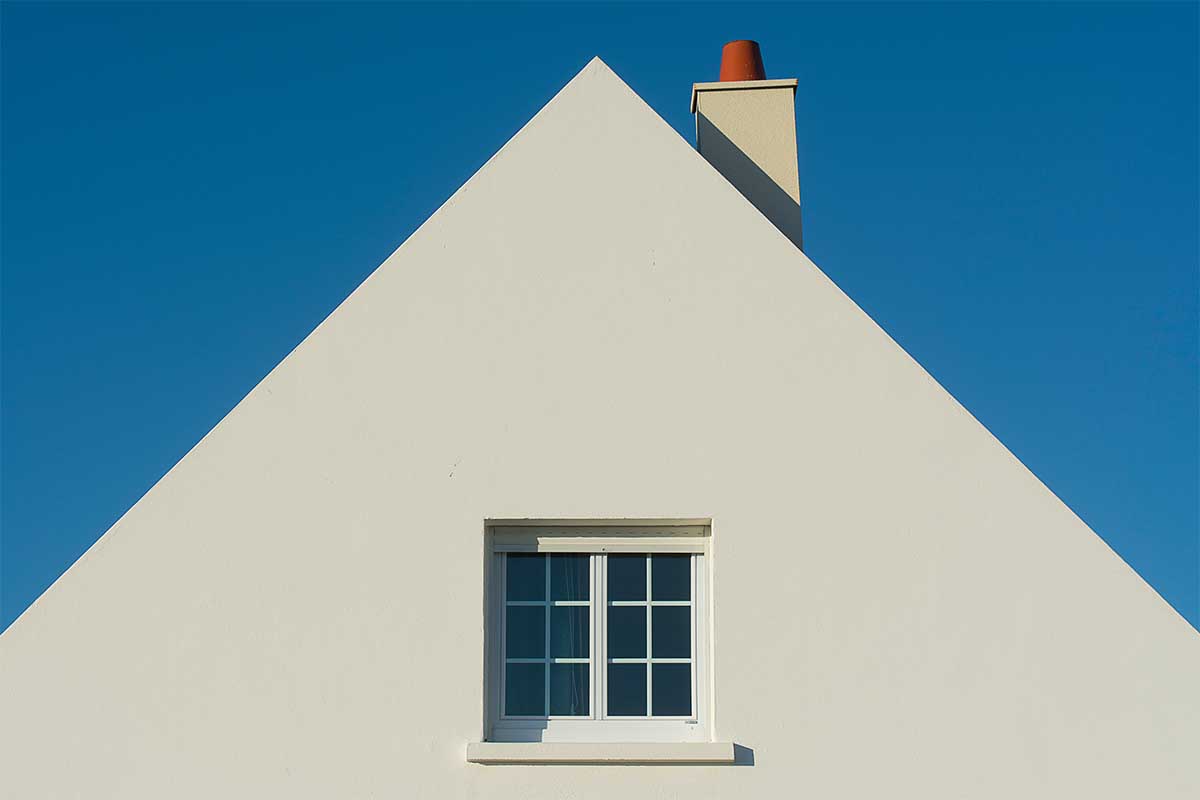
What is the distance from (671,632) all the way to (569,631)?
581 millimetres

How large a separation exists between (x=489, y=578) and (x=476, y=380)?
1.14m

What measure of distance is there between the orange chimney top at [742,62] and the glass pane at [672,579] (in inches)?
213

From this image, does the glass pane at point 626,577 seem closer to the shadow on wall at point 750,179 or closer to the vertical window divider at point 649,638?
the vertical window divider at point 649,638

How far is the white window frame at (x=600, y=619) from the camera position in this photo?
748 centimetres

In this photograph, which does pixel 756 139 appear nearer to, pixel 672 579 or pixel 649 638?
pixel 672 579

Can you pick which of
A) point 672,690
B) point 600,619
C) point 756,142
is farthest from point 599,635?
point 756,142

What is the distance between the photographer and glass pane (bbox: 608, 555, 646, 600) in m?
7.74

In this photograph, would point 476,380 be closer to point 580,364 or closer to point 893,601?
point 580,364

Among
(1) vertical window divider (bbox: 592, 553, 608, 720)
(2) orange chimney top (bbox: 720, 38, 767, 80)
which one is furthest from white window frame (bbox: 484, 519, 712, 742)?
(2) orange chimney top (bbox: 720, 38, 767, 80)

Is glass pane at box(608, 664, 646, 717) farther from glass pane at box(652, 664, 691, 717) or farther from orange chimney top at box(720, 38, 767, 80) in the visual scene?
orange chimney top at box(720, 38, 767, 80)

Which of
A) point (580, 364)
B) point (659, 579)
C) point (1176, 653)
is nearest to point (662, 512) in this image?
point (659, 579)

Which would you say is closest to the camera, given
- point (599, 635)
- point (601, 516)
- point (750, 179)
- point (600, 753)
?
point (600, 753)

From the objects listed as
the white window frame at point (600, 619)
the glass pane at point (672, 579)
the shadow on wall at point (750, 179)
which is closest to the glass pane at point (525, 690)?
the white window frame at point (600, 619)

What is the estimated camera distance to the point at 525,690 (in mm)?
7617
